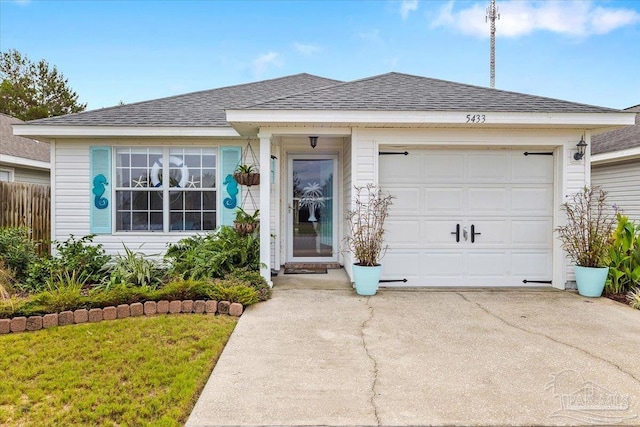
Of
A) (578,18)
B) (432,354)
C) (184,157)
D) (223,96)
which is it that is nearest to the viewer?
(432,354)

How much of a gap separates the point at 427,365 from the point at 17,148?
499 inches

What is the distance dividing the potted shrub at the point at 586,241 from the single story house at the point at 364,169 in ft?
0.65

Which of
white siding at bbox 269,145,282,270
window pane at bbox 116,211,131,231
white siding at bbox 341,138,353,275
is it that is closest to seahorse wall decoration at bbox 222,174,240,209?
white siding at bbox 269,145,282,270

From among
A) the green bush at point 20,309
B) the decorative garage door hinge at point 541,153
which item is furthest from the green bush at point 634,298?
the green bush at point 20,309

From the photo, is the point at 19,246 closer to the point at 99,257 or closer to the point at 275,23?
the point at 99,257

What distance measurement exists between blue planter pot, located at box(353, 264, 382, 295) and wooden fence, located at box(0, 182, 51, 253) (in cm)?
593

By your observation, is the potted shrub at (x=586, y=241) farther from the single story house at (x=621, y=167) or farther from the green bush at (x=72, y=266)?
the green bush at (x=72, y=266)

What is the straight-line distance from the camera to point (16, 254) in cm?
586

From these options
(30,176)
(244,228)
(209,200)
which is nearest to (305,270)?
(244,228)

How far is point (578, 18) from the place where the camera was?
12344 mm

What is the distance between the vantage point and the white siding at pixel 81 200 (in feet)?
23.0

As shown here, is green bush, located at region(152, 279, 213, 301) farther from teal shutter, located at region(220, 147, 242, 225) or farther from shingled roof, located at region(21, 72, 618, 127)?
shingled roof, located at region(21, 72, 618, 127)

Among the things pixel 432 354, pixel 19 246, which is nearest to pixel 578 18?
pixel 432 354

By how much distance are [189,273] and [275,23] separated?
33.4ft
